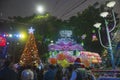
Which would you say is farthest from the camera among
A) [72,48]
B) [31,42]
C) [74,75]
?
[31,42]

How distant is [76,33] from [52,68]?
4405 cm

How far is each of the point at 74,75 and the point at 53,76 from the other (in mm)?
3167

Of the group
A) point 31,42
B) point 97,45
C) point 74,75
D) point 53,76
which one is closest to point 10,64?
point 74,75

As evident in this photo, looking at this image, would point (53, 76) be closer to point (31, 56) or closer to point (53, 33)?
point (31, 56)

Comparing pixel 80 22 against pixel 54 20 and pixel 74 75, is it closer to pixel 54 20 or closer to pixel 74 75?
pixel 54 20

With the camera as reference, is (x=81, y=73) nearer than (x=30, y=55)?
Yes

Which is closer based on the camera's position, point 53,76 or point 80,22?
point 53,76

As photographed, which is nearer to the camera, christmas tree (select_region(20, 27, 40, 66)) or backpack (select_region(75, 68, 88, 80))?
backpack (select_region(75, 68, 88, 80))

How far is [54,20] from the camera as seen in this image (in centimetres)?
5984

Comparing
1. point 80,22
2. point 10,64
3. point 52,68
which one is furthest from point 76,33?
point 10,64

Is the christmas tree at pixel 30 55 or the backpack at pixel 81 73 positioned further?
the christmas tree at pixel 30 55

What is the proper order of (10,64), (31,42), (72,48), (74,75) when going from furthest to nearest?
1. (31,42)
2. (72,48)
3. (74,75)
4. (10,64)

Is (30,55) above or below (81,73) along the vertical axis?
above

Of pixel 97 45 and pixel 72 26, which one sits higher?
pixel 72 26
